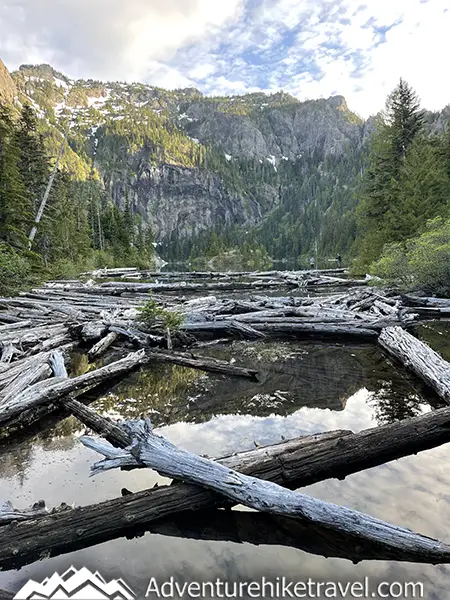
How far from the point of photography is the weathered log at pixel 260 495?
344 cm

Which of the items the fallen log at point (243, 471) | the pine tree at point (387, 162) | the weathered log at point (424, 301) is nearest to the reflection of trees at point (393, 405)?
the fallen log at point (243, 471)

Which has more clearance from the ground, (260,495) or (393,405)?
(260,495)

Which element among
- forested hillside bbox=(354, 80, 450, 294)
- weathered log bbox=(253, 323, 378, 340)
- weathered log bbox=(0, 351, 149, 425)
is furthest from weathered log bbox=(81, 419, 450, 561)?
forested hillside bbox=(354, 80, 450, 294)

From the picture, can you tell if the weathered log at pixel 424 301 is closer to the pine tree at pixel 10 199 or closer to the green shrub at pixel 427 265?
the green shrub at pixel 427 265

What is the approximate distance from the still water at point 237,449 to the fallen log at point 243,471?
13 centimetres

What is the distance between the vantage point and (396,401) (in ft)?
23.7

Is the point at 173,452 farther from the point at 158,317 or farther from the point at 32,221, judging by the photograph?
the point at 32,221

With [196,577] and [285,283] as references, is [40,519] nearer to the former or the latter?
[196,577]

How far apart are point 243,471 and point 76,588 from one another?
1967 millimetres

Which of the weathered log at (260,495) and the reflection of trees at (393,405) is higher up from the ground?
the weathered log at (260,495)

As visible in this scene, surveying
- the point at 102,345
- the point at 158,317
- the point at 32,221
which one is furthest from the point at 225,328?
the point at 32,221

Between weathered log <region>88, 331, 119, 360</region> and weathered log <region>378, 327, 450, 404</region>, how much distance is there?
Answer: 8063mm

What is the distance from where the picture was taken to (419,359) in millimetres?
8508

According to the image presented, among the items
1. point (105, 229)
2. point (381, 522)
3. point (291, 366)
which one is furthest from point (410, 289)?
point (105, 229)
